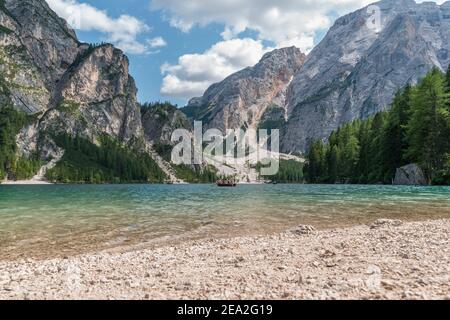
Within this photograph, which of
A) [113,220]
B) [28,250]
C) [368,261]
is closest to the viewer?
[368,261]

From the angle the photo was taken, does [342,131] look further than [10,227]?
Yes

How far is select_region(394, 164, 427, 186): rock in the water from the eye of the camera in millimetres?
83625

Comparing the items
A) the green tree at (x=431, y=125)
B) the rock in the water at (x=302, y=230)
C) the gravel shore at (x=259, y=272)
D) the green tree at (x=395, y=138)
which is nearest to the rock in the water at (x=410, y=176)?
the green tree at (x=431, y=125)

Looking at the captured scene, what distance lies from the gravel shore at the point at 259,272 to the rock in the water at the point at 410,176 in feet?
242

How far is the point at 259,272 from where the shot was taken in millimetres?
12008

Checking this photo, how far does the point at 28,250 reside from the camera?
1967cm

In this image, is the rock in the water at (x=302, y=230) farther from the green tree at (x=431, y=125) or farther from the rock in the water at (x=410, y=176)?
the rock in the water at (x=410, y=176)

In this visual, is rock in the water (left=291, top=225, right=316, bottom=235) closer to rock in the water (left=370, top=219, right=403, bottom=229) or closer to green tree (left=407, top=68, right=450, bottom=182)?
rock in the water (left=370, top=219, right=403, bottom=229)

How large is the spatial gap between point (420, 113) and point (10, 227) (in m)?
84.0

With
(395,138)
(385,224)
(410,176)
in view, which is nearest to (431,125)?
(410,176)

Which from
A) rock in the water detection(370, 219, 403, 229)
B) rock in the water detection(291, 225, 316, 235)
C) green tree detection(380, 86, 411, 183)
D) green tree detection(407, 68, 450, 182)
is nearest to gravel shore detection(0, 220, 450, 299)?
rock in the water detection(291, 225, 316, 235)
